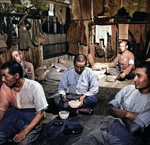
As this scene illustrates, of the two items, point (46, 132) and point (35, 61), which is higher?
point (35, 61)

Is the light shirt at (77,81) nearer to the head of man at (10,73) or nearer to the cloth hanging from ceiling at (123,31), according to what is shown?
the head of man at (10,73)

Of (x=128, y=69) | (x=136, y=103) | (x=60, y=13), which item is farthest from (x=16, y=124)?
(x=60, y=13)

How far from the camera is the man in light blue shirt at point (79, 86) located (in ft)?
16.9

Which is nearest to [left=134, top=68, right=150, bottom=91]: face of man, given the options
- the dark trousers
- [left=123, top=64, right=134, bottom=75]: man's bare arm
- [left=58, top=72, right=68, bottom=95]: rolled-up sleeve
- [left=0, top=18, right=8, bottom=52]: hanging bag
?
the dark trousers

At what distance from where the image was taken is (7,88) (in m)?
3.61

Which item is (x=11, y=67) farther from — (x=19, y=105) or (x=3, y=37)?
(x=3, y=37)

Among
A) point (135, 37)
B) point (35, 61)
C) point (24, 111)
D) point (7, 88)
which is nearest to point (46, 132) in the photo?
point (24, 111)

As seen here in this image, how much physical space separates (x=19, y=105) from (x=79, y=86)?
2235 millimetres

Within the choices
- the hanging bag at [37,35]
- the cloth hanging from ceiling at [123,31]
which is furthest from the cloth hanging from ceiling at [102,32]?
the hanging bag at [37,35]

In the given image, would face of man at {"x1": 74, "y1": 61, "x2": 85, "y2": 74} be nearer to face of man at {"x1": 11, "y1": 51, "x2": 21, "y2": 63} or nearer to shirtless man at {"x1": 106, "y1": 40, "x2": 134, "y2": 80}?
face of man at {"x1": 11, "y1": 51, "x2": 21, "y2": 63}

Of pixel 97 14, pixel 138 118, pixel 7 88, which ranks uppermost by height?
pixel 97 14

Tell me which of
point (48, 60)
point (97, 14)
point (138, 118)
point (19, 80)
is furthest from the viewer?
point (97, 14)

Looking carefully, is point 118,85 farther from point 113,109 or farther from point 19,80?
point 19,80

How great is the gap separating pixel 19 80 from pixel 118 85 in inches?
222
